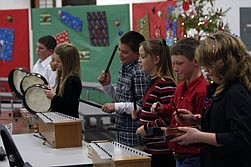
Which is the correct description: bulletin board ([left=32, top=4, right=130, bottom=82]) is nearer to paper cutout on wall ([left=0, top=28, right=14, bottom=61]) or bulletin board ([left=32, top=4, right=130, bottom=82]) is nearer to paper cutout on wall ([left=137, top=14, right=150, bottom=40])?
paper cutout on wall ([left=137, top=14, right=150, bottom=40])

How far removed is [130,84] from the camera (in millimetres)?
3037

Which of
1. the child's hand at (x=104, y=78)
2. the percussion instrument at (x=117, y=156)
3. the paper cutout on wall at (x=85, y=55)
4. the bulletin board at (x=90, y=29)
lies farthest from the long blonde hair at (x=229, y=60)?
the paper cutout on wall at (x=85, y=55)

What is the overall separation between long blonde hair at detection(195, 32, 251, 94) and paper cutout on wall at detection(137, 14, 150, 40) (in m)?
5.65

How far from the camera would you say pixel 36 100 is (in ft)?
12.1

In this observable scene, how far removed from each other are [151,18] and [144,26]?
21 cm

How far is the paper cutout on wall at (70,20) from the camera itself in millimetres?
8359

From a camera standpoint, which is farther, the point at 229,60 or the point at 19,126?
the point at 19,126

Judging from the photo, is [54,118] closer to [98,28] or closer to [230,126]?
[230,126]

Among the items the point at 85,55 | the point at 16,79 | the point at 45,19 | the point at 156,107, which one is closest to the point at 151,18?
the point at 85,55

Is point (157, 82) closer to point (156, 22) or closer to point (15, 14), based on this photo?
point (156, 22)

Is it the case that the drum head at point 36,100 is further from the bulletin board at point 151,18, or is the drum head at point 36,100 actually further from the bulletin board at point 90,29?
the bulletin board at point 90,29

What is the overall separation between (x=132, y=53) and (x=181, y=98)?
789mm

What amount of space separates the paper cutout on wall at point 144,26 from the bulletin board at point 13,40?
8.00ft

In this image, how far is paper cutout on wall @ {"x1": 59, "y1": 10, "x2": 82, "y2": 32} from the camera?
8359 millimetres
